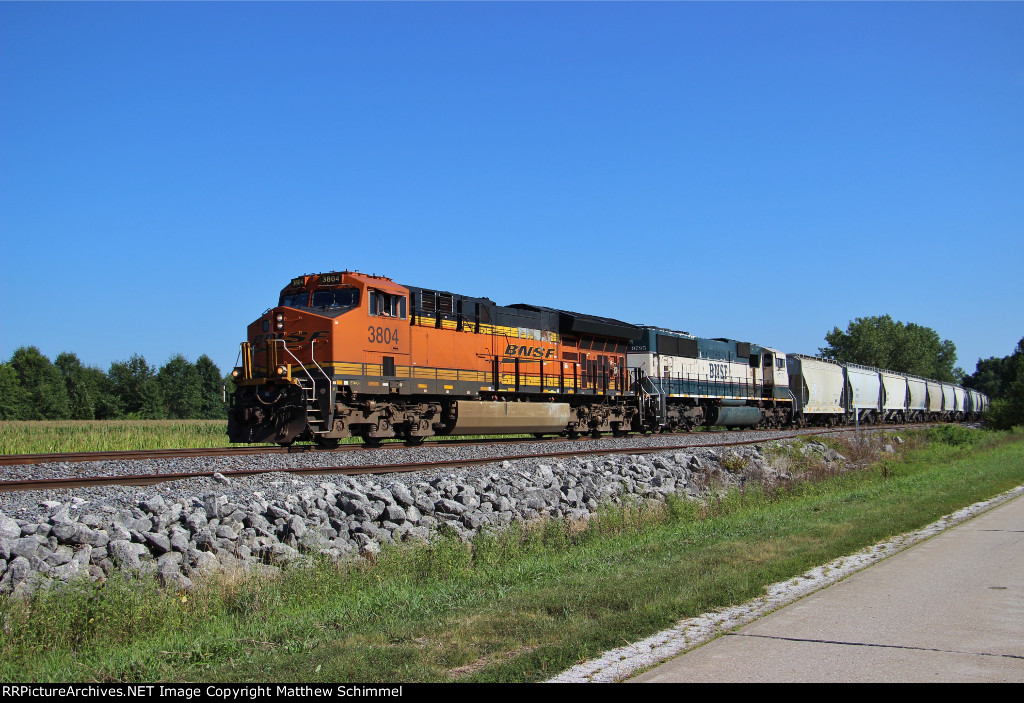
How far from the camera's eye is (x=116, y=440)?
24781mm

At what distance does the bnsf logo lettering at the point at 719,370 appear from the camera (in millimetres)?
35319

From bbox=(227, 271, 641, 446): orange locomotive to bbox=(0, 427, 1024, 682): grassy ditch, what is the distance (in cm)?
924

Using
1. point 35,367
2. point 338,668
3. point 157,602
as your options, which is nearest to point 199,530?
point 157,602

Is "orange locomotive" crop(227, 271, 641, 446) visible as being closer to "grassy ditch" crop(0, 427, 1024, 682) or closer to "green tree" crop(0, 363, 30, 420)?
"grassy ditch" crop(0, 427, 1024, 682)

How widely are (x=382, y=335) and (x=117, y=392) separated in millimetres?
80536

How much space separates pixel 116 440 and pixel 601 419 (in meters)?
16.0

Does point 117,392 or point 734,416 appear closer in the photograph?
point 734,416

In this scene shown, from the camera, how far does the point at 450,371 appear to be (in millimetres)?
21438

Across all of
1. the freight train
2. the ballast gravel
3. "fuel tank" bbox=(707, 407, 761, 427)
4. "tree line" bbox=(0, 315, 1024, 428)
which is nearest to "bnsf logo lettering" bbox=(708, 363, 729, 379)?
the freight train

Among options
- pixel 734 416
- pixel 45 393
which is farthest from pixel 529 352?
pixel 45 393

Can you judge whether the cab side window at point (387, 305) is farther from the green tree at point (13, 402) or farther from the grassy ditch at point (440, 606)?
the green tree at point (13, 402)

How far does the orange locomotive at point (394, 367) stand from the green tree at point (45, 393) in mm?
73039

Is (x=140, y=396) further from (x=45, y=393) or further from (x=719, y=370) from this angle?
(x=719, y=370)

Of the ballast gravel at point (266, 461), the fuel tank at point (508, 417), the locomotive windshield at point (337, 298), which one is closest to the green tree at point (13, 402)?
the fuel tank at point (508, 417)
